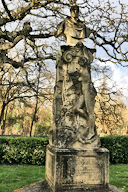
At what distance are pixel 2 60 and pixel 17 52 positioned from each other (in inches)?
266

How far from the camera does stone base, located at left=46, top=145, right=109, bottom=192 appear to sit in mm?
3873

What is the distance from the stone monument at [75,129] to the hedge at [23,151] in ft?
20.2

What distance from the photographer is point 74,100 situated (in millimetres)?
4602

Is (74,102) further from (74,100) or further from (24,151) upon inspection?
(24,151)

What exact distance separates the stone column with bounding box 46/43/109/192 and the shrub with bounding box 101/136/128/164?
25.3 feet

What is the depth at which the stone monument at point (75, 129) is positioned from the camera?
13.0ft

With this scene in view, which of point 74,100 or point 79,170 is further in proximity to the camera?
point 74,100

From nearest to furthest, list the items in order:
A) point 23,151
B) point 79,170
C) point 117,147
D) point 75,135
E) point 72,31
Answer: point 79,170 < point 75,135 < point 72,31 < point 23,151 < point 117,147

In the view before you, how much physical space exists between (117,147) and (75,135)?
326 inches

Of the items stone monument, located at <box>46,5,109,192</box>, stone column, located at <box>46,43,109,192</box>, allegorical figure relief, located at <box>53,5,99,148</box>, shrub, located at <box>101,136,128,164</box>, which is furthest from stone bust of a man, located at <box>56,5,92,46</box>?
shrub, located at <box>101,136,128,164</box>

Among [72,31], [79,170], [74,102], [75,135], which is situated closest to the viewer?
[79,170]

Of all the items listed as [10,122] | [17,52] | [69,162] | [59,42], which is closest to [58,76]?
[69,162]

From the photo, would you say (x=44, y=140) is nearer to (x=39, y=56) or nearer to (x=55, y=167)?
(x=39, y=56)

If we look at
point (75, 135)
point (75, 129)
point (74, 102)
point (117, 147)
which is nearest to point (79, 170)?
point (75, 135)
